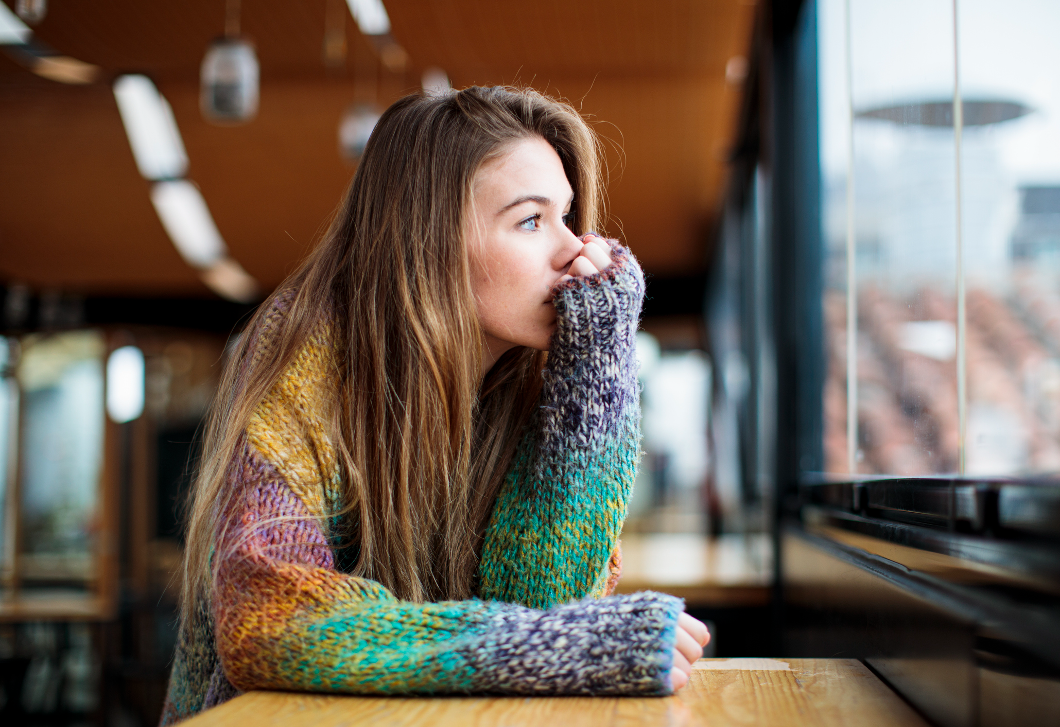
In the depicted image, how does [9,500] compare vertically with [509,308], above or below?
below

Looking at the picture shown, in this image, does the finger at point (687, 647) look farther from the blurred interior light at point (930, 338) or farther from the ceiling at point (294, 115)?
the ceiling at point (294, 115)

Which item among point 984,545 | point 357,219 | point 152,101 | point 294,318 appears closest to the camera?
point 984,545

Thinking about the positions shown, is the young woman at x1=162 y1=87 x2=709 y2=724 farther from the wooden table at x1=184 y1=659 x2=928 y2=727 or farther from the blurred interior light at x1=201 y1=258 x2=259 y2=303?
the blurred interior light at x1=201 y1=258 x2=259 y2=303

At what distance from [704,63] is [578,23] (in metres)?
0.88

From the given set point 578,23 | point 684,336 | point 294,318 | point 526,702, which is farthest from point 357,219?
point 684,336

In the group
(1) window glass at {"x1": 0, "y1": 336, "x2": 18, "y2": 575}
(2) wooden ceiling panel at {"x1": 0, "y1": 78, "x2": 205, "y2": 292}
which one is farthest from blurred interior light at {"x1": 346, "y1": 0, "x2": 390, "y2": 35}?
(1) window glass at {"x1": 0, "y1": 336, "x2": 18, "y2": 575}

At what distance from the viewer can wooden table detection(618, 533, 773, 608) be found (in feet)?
9.68

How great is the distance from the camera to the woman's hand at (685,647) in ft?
2.83

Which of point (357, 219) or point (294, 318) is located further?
point (357, 219)

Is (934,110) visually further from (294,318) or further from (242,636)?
(242,636)

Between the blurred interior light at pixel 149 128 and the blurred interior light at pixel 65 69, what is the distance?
0.19 m

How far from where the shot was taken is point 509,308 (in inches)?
47.0

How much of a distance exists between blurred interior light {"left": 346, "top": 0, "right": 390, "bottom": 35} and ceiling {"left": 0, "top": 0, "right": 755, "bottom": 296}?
0.07m

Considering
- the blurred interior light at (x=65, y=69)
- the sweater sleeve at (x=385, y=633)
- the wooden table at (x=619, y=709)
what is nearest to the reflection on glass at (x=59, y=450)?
the blurred interior light at (x=65, y=69)
